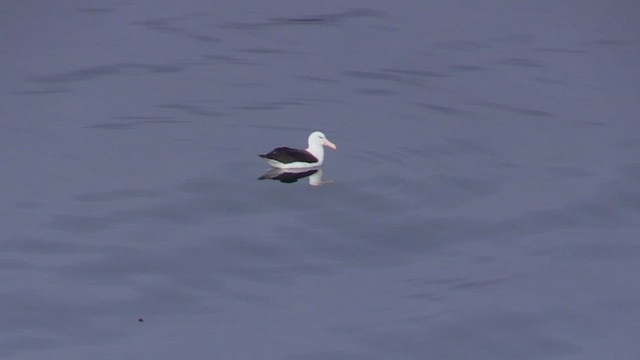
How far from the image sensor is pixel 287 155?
1792 centimetres

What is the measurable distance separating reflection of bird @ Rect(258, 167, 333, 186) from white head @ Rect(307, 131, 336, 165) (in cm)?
17

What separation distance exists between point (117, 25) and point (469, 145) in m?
8.88

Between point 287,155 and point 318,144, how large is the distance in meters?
0.75

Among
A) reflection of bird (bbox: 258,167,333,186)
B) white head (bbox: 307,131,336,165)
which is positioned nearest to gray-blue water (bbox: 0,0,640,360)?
reflection of bird (bbox: 258,167,333,186)

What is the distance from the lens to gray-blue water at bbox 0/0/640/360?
1372cm

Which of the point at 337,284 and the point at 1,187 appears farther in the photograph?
the point at 1,187

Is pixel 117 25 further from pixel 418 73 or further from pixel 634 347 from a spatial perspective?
pixel 634 347

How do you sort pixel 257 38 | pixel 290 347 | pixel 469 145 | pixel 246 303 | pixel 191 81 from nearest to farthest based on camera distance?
pixel 290 347, pixel 246 303, pixel 469 145, pixel 191 81, pixel 257 38

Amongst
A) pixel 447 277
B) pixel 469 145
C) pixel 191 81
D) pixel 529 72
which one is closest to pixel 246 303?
pixel 447 277

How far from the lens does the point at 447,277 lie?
48.8 ft

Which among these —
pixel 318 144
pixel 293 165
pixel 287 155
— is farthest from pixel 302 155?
pixel 318 144

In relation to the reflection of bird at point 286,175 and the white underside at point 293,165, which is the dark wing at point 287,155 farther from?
the reflection of bird at point 286,175

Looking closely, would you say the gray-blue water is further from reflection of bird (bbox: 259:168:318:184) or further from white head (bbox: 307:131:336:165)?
white head (bbox: 307:131:336:165)

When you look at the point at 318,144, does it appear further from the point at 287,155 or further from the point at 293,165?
the point at 287,155
